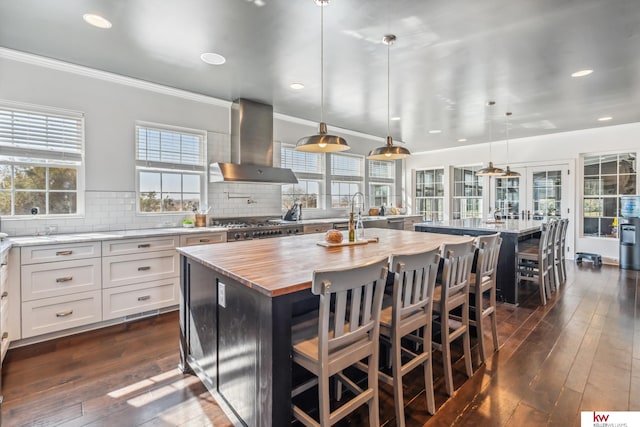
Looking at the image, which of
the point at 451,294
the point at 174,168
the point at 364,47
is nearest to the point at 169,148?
the point at 174,168

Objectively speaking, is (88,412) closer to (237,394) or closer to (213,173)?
(237,394)

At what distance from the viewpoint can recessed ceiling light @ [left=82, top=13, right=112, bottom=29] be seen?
242cm

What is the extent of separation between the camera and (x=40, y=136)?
3.21 m

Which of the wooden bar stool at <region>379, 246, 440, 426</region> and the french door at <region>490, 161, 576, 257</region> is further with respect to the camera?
the french door at <region>490, 161, 576, 257</region>

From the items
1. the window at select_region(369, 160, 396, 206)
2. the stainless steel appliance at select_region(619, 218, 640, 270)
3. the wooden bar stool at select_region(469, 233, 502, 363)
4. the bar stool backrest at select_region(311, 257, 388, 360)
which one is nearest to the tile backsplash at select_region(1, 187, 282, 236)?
the window at select_region(369, 160, 396, 206)

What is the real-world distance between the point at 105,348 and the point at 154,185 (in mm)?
2050

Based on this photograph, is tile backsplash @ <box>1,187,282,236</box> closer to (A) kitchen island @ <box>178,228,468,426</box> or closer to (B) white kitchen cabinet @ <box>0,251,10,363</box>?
(B) white kitchen cabinet @ <box>0,251,10,363</box>

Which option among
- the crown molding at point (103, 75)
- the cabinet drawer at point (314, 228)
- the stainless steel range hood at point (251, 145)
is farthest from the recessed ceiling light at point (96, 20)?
the cabinet drawer at point (314, 228)

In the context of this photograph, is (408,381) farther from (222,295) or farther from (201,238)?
(201,238)

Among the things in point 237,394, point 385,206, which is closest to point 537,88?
point 385,206

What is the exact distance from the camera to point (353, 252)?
2.25 meters

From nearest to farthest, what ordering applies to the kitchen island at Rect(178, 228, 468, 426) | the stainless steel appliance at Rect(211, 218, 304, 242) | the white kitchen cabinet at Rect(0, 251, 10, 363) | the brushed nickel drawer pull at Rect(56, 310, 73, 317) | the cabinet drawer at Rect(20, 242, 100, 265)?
the kitchen island at Rect(178, 228, 468, 426) → the white kitchen cabinet at Rect(0, 251, 10, 363) → the cabinet drawer at Rect(20, 242, 100, 265) → the brushed nickel drawer pull at Rect(56, 310, 73, 317) → the stainless steel appliance at Rect(211, 218, 304, 242)
